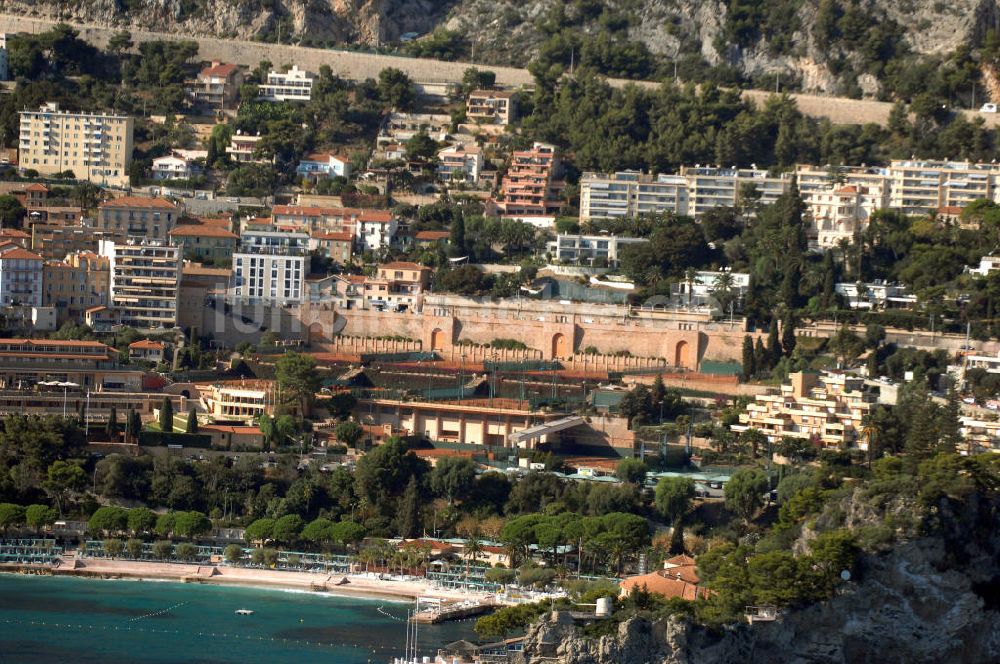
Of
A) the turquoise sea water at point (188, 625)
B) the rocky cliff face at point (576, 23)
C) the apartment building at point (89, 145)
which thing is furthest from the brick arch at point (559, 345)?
the rocky cliff face at point (576, 23)

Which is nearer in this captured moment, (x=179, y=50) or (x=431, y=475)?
(x=431, y=475)

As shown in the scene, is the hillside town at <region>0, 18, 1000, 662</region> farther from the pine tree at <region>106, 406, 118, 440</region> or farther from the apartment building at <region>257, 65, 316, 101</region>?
the apartment building at <region>257, 65, 316, 101</region>

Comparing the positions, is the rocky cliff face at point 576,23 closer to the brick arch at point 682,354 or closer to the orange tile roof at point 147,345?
the brick arch at point 682,354

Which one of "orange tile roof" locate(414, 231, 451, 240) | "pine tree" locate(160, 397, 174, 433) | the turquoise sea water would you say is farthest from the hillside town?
the turquoise sea water

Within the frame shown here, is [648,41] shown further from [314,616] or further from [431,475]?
[314,616]

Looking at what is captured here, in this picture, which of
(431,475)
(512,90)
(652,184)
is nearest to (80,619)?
(431,475)
